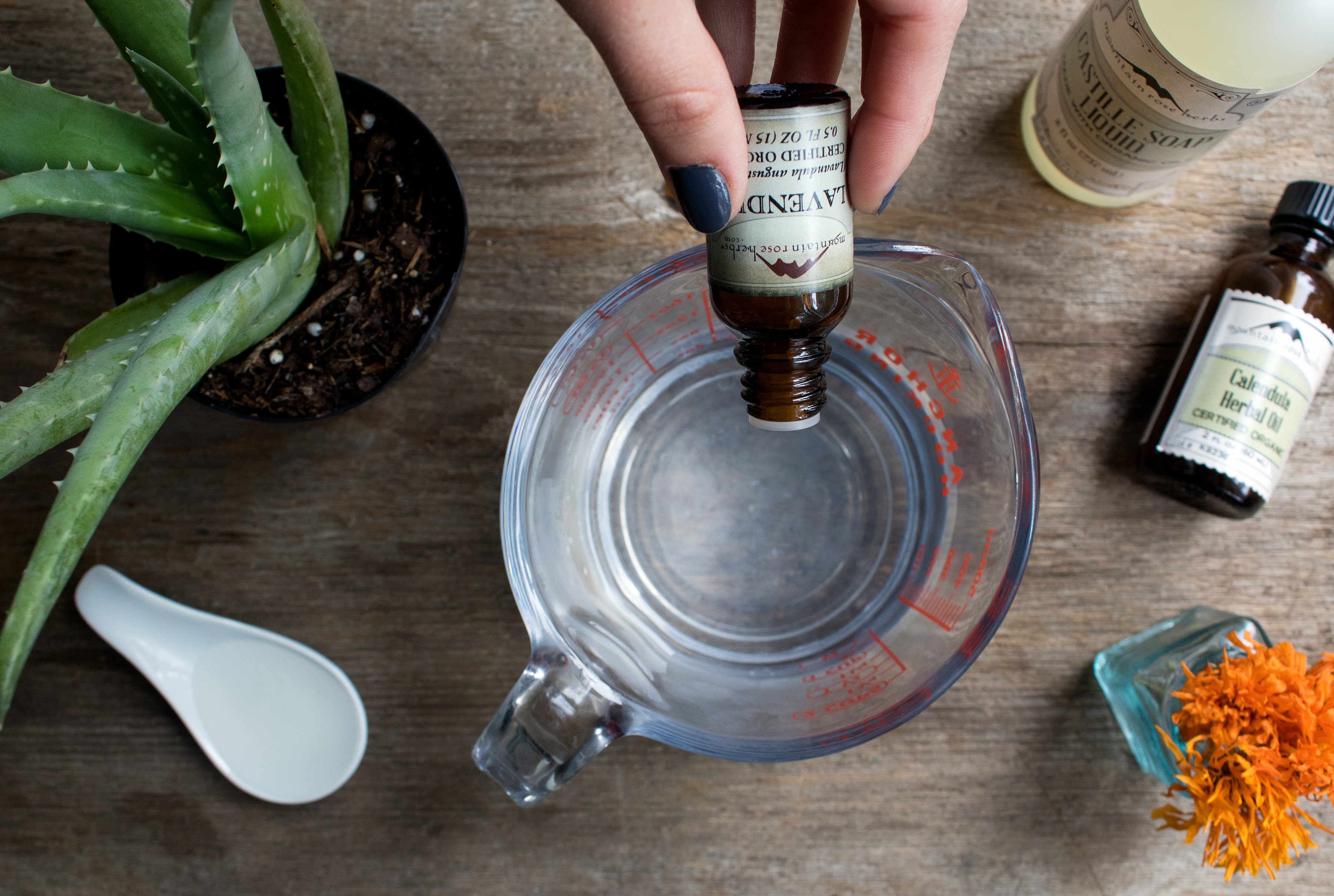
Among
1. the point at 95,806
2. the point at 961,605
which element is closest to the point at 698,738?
the point at 961,605

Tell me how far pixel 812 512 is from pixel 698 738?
0.25 metres

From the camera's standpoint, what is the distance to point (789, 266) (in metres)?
0.44

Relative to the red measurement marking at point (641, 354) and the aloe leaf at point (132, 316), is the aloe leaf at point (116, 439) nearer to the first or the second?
the aloe leaf at point (132, 316)

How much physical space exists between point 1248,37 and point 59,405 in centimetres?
80

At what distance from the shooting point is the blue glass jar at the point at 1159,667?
70cm

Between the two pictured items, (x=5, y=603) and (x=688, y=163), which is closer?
(x=688, y=163)

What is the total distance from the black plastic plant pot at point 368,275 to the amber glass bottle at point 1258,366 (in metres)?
0.65

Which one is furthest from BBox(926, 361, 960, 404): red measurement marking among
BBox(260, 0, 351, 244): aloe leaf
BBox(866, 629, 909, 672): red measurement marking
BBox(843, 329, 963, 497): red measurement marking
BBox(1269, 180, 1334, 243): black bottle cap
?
BBox(260, 0, 351, 244): aloe leaf

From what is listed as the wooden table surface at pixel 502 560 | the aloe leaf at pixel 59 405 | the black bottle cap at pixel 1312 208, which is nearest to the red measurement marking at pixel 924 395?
the wooden table surface at pixel 502 560

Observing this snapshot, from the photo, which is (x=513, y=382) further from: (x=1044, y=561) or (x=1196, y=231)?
(x=1196, y=231)

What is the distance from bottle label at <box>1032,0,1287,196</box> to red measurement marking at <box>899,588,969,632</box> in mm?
395

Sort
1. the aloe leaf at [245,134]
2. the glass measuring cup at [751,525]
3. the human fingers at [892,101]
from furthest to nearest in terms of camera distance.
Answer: the glass measuring cup at [751,525] → the human fingers at [892,101] → the aloe leaf at [245,134]

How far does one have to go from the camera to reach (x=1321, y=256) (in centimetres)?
68

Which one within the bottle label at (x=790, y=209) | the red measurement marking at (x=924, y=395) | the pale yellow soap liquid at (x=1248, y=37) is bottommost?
the red measurement marking at (x=924, y=395)
